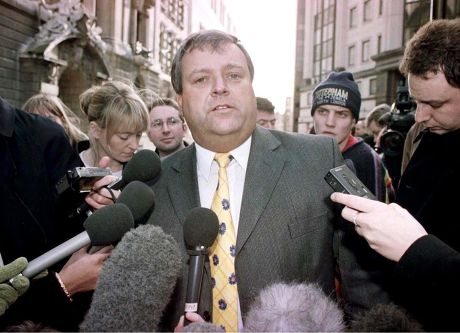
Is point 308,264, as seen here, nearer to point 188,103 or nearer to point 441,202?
point 441,202

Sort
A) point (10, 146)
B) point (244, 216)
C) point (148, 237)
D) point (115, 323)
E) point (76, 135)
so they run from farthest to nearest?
point (76, 135) < point (244, 216) < point (10, 146) < point (148, 237) < point (115, 323)

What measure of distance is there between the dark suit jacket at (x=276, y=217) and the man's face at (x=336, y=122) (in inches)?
53.1

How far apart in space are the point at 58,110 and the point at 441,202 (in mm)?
3285

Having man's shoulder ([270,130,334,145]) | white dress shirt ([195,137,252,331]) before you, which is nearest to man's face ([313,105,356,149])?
man's shoulder ([270,130,334,145])

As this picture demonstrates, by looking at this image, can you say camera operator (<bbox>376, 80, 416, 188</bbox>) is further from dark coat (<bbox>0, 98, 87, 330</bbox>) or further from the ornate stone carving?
the ornate stone carving

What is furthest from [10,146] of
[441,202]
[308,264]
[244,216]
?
[441,202]

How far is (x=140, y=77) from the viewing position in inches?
985

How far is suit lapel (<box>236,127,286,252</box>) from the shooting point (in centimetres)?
159

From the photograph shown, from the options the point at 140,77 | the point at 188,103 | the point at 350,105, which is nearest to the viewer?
the point at 188,103

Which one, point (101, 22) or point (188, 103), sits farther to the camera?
point (101, 22)

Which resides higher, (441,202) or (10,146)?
(10,146)

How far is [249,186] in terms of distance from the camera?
167cm

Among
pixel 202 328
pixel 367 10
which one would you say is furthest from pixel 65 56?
pixel 202 328

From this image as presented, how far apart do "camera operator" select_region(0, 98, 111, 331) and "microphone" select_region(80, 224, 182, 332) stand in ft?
2.00
